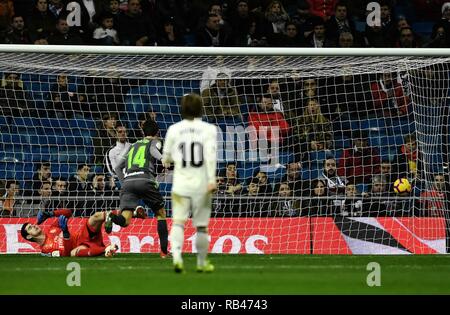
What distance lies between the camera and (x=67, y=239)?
50.2 ft

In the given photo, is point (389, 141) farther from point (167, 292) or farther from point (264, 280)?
point (167, 292)

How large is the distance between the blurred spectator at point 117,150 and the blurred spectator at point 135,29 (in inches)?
138

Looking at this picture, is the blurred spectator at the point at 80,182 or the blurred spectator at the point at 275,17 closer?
the blurred spectator at the point at 80,182

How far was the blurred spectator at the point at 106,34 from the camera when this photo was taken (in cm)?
1975

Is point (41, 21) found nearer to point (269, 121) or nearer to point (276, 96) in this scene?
point (276, 96)

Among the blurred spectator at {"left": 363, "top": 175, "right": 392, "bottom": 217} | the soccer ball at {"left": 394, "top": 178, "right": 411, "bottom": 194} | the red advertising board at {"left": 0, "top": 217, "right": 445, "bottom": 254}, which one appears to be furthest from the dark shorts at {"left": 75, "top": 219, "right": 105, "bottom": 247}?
the soccer ball at {"left": 394, "top": 178, "right": 411, "bottom": 194}

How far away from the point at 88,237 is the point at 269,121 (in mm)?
3496

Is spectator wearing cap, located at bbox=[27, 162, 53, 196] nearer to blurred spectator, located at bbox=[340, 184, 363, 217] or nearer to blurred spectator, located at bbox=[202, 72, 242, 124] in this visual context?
blurred spectator, located at bbox=[202, 72, 242, 124]

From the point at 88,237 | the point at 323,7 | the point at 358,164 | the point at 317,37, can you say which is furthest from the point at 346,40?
the point at 88,237

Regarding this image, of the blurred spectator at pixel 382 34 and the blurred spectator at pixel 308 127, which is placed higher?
the blurred spectator at pixel 382 34

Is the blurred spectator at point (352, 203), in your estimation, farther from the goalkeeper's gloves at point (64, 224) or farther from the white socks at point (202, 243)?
the white socks at point (202, 243)

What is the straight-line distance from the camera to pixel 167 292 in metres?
9.83

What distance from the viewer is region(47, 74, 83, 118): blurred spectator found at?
673 inches

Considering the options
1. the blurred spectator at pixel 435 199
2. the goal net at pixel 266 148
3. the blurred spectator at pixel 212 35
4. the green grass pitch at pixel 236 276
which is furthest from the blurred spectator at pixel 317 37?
the green grass pitch at pixel 236 276
